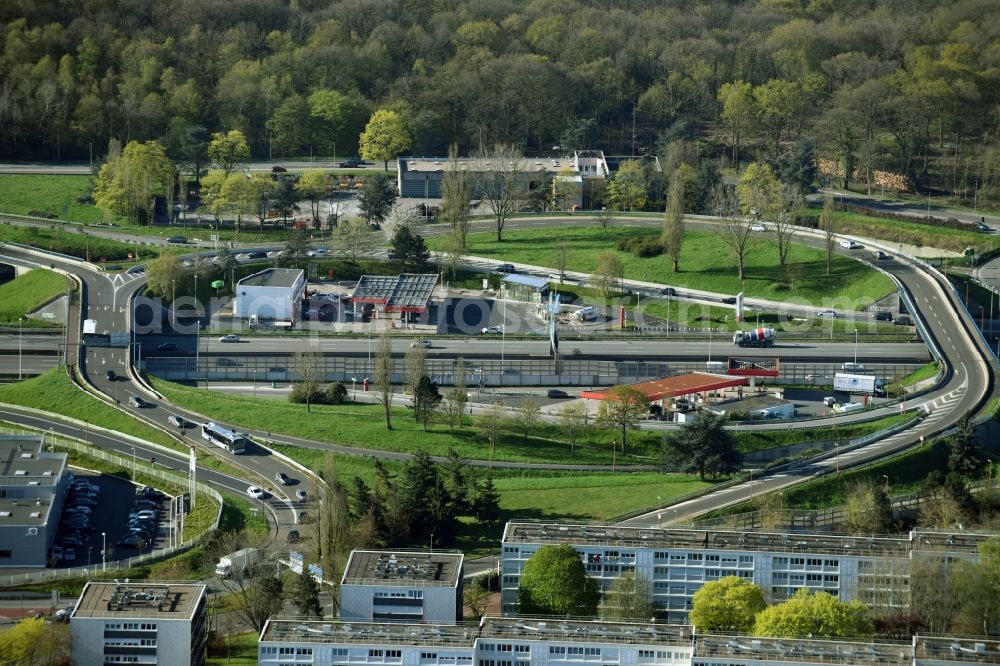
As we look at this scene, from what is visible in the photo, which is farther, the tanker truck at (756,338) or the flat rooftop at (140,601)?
the tanker truck at (756,338)

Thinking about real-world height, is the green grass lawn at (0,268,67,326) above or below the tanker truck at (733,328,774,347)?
above

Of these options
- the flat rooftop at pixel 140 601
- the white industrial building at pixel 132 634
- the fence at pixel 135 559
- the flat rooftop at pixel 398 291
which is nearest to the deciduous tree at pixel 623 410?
the fence at pixel 135 559

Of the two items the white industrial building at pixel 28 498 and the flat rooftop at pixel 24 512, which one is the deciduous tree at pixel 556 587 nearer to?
the white industrial building at pixel 28 498

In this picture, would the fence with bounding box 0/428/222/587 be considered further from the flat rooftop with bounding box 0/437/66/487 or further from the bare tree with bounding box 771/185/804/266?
the bare tree with bounding box 771/185/804/266

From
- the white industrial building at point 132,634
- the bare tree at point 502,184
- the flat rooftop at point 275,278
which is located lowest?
the white industrial building at point 132,634

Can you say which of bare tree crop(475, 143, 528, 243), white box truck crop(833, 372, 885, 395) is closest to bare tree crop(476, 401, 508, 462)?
white box truck crop(833, 372, 885, 395)
